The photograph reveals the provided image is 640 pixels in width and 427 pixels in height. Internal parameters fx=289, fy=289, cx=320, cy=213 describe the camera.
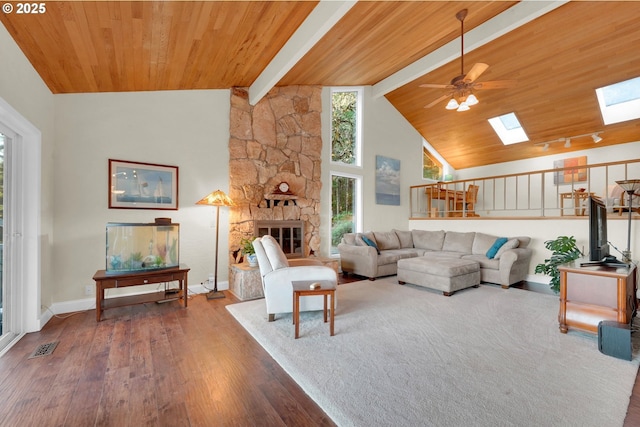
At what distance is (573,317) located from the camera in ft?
8.90

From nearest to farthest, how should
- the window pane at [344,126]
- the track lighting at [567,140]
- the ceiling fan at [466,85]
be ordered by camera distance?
the ceiling fan at [466,85], the track lighting at [567,140], the window pane at [344,126]

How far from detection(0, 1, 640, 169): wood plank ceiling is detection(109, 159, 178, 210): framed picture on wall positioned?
3.25 ft

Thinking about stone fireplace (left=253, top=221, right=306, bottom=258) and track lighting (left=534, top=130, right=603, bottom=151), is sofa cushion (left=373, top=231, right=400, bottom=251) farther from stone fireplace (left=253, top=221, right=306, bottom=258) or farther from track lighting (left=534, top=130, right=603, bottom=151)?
track lighting (left=534, top=130, right=603, bottom=151)

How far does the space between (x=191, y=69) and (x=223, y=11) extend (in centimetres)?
128

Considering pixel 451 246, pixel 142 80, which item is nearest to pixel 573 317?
pixel 451 246

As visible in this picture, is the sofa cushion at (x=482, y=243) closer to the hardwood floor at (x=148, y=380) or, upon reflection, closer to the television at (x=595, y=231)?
the television at (x=595, y=231)

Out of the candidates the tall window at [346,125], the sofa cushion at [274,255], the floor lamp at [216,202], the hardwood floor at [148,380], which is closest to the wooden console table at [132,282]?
the hardwood floor at [148,380]

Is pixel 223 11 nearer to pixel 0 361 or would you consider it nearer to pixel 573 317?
pixel 0 361

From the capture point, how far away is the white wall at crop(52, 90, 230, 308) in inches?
135

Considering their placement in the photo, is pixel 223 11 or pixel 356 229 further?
pixel 356 229

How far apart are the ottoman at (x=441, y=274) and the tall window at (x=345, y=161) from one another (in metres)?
1.91

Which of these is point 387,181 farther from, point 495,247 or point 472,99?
point 472,99

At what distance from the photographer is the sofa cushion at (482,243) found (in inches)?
215

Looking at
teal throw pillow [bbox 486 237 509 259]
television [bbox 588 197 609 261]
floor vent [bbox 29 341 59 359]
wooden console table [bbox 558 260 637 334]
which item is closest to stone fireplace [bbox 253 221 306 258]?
floor vent [bbox 29 341 59 359]
